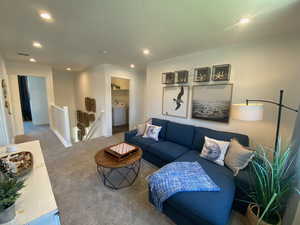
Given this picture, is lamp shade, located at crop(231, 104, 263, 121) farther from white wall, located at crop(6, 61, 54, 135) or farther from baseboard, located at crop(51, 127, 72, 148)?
white wall, located at crop(6, 61, 54, 135)

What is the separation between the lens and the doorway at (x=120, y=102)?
225 inches

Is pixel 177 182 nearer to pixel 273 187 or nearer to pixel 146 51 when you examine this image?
pixel 273 187

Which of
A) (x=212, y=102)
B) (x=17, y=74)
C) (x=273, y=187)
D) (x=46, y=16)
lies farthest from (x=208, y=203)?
(x=17, y=74)

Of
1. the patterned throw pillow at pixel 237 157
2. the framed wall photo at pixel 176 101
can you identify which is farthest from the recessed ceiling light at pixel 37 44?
the patterned throw pillow at pixel 237 157

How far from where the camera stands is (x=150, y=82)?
4.00 metres

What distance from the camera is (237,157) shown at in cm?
189

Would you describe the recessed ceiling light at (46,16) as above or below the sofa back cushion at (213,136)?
above

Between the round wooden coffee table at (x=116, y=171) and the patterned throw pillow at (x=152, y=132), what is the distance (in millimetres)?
795

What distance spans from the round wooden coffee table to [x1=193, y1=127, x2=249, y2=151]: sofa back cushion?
46.4 inches

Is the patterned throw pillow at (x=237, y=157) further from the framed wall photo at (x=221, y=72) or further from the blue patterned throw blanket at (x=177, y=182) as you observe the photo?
the framed wall photo at (x=221, y=72)

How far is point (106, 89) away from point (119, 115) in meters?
1.89

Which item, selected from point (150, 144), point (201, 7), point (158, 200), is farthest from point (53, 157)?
point (201, 7)

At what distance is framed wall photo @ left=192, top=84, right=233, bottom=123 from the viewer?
8.33 feet

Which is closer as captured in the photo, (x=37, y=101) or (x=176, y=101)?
(x=176, y=101)
